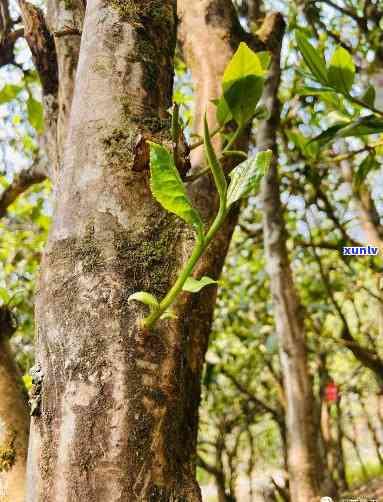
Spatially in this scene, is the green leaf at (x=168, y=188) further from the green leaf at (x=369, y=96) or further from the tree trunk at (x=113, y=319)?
the green leaf at (x=369, y=96)

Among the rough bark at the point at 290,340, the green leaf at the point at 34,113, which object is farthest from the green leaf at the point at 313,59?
the rough bark at the point at 290,340

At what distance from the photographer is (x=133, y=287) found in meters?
0.54

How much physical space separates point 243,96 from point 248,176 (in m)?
0.21

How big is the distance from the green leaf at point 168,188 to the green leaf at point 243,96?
0.22 metres

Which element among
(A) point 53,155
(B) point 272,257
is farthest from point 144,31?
(B) point 272,257

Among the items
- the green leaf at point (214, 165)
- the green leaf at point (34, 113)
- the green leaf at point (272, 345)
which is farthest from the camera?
the green leaf at point (272, 345)

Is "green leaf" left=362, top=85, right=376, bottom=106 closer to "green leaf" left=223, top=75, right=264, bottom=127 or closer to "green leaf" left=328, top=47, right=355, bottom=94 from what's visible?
"green leaf" left=328, top=47, right=355, bottom=94

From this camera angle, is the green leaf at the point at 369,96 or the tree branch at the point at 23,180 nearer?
the green leaf at the point at 369,96

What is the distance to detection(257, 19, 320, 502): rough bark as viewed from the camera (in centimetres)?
167

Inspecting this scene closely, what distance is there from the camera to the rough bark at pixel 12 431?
0.90 m

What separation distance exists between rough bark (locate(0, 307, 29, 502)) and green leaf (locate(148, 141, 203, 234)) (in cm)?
66

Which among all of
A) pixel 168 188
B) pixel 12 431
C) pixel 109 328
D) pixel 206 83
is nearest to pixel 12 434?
pixel 12 431

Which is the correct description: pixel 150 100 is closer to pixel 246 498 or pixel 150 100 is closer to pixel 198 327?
pixel 198 327

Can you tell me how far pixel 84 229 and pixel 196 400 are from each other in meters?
0.24
